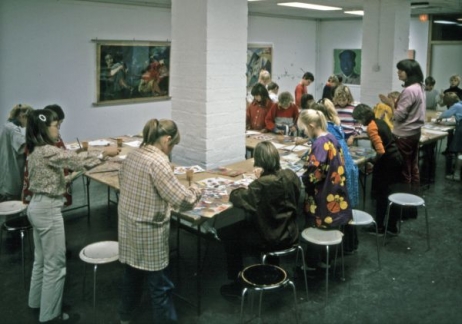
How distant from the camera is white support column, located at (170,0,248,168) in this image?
487cm

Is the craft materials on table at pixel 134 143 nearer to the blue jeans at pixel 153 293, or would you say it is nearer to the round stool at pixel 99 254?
the round stool at pixel 99 254

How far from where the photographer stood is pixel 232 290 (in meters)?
4.05

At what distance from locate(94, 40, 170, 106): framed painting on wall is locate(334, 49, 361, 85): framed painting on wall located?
5833 mm

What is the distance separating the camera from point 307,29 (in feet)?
43.1

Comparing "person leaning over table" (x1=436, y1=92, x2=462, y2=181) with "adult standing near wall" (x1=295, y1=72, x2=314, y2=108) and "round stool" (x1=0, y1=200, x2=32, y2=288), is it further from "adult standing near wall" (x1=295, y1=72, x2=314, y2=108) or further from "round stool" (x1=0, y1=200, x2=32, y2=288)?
"round stool" (x1=0, y1=200, x2=32, y2=288)

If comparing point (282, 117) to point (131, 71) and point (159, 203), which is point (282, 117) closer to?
point (131, 71)

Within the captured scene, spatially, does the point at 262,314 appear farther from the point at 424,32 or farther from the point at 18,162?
the point at 424,32

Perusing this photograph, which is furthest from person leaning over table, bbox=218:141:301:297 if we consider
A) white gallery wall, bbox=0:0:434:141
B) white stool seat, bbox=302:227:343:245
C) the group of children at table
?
white gallery wall, bbox=0:0:434:141

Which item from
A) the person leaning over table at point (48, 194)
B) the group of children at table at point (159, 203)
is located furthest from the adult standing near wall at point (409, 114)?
the person leaning over table at point (48, 194)

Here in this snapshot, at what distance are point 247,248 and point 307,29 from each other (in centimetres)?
1055

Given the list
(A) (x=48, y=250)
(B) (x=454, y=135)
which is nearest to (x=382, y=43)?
(B) (x=454, y=135)

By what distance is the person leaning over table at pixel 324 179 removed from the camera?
12.9 ft

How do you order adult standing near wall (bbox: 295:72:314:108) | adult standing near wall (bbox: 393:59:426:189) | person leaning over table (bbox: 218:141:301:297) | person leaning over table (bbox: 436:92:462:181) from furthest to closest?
adult standing near wall (bbox: 295:72:314:108) → person leaning over table (bbox: 436:92:462:181) → adult standing near wall (bbox: 393:59:426:189) → person leaning over table (bbox: 218:141:301:297)

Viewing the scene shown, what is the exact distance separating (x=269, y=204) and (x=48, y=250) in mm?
1607
